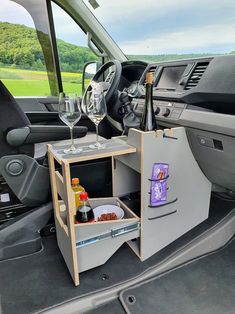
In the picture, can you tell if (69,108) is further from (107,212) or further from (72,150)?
(107,212)

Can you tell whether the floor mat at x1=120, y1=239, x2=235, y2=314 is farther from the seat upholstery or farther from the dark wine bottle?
the seat upholstery

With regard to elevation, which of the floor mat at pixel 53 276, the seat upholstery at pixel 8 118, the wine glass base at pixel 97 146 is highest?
the seat upholstery at pixel 8 118

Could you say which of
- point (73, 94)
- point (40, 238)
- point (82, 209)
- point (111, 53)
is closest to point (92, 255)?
point (82, 209)

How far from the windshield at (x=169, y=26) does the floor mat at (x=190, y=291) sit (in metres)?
0.95

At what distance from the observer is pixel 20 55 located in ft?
6.64

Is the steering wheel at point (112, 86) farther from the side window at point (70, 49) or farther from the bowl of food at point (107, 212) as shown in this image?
the bowl of food at point (107, 212)

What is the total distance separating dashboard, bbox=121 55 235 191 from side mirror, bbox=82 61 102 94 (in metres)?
0.84

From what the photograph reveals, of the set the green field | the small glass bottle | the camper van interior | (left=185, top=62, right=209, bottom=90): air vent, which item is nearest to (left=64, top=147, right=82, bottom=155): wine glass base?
the camper van interior

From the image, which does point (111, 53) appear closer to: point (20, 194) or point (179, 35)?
point (179, 35)

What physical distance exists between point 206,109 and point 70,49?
150cm

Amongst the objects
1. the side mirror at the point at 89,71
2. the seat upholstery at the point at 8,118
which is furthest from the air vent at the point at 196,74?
the side mirror at the point at 89,71

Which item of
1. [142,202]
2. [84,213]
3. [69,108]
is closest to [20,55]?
[69,108]

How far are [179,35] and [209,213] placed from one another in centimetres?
101

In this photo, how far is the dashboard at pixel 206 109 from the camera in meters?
0.89
